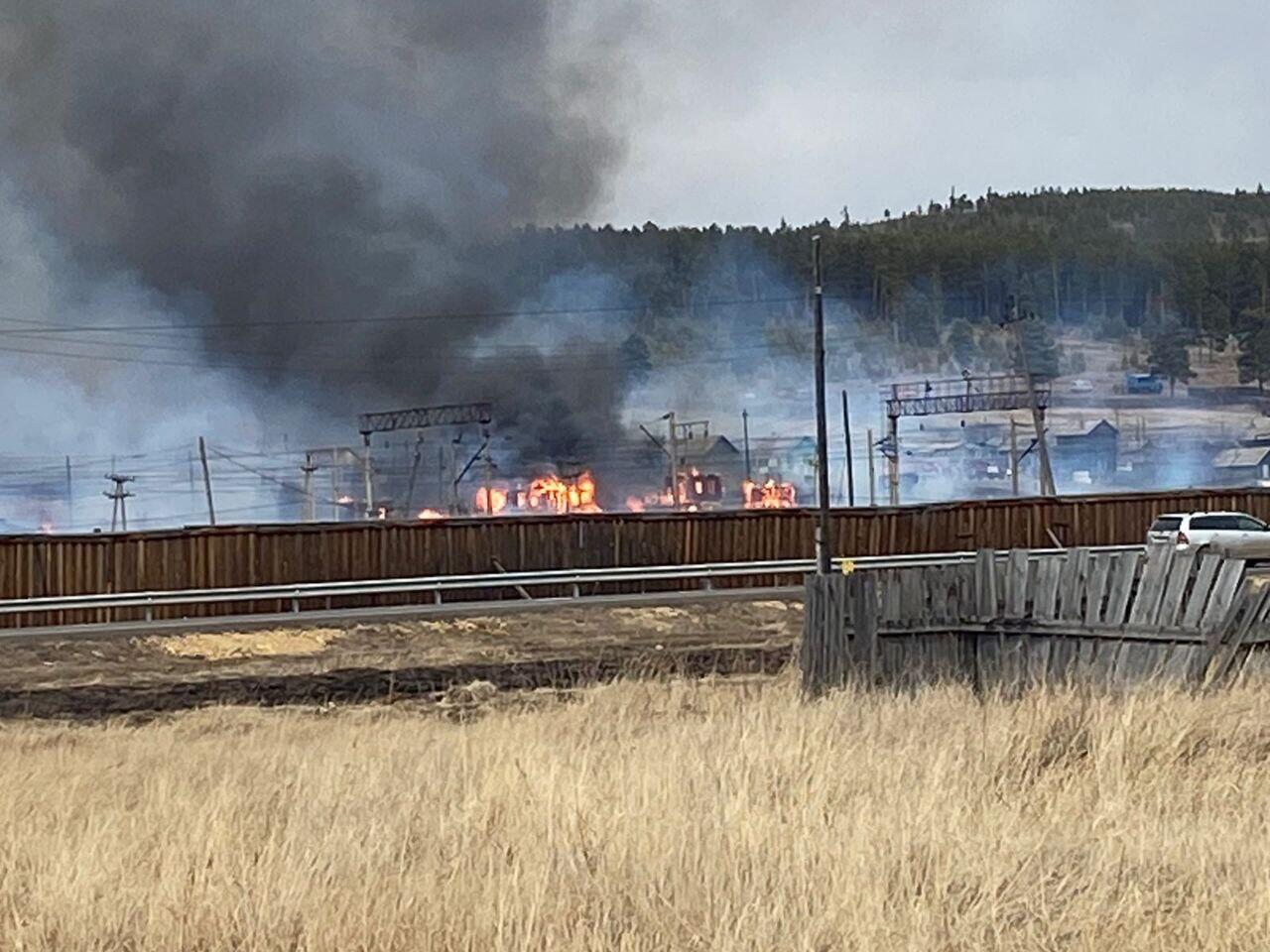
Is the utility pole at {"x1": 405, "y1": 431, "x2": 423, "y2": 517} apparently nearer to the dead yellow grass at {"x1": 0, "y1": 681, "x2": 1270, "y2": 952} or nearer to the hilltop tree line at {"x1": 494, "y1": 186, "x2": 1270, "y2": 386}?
the hilltop tree line at {"x1": 494, "y1": 186, "x2": 1270, "y2": 386}

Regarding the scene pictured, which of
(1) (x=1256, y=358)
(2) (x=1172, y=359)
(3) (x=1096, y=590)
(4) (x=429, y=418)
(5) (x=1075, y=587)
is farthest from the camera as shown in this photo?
(2) (x=1172, y=359)

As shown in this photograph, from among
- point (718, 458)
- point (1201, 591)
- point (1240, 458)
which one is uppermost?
point (718, 458)

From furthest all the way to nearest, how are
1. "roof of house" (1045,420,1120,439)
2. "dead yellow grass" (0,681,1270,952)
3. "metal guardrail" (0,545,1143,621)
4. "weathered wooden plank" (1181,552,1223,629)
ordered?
"roof of house" (1045,420,1120,439), "metal guardrail" (0,545,1143,621), "weathered wooden plank" (1181,552,1223,629), "dead yellow grass" (0,681,1270,952)

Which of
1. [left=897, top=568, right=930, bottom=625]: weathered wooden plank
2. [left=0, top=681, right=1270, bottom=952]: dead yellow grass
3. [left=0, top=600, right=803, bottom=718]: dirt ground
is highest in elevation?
[left=897, top=568, right=930, bottom=625]: weathered wooden plank

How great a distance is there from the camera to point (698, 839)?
6.28 metres

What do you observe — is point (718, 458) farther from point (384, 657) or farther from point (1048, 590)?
point (1048, 590)

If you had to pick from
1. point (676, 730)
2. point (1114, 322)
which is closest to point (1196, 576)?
point (676, 730)

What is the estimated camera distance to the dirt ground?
1977 cm

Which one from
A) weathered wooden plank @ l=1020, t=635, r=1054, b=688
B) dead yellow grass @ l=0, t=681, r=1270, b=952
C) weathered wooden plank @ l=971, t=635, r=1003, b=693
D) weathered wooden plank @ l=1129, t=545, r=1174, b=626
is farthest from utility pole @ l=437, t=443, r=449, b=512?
dead yellow grass @ l=0, t=681, r=1270, b=952

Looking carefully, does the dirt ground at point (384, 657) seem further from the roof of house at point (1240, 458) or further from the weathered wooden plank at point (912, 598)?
the roof of house at point (1240, 458)

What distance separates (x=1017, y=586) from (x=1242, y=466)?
8760cm

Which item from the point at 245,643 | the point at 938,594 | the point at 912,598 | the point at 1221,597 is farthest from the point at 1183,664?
the point at 245,643

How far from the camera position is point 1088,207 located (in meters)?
194

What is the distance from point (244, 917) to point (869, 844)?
2301 millimetres
